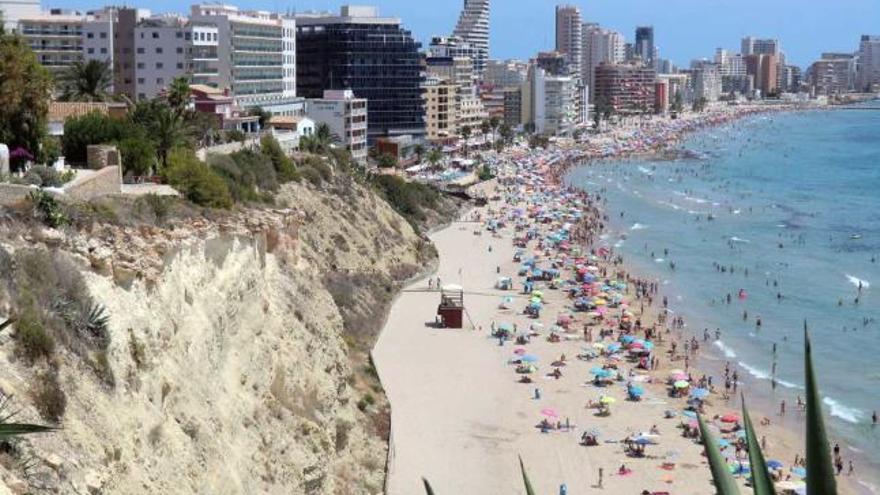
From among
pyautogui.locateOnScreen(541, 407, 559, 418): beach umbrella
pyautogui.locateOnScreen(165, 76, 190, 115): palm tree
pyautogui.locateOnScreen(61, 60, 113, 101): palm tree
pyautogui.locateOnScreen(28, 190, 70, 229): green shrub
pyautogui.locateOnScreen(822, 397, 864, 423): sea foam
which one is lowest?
pyautogui.locateOnScreen(822, 397, 864, 423): sea foam

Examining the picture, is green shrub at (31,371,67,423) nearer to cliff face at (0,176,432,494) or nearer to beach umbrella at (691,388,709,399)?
cliff face at (0,176,432,494)

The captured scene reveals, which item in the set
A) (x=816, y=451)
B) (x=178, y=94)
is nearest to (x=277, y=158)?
(x=178, y=94)

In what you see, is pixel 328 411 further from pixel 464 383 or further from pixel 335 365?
pixel 464 383

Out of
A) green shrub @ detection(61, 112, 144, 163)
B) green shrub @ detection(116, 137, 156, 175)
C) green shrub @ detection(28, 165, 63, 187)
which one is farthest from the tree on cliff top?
green shrub @ detection(28, 165, 63, 187)

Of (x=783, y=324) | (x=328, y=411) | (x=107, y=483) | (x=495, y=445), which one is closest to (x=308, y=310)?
(x=328, y=411)

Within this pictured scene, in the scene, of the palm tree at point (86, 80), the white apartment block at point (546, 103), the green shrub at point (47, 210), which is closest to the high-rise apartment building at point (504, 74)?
the white apartment block at point (546, 103)

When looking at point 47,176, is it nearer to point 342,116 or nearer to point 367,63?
point 342,116
